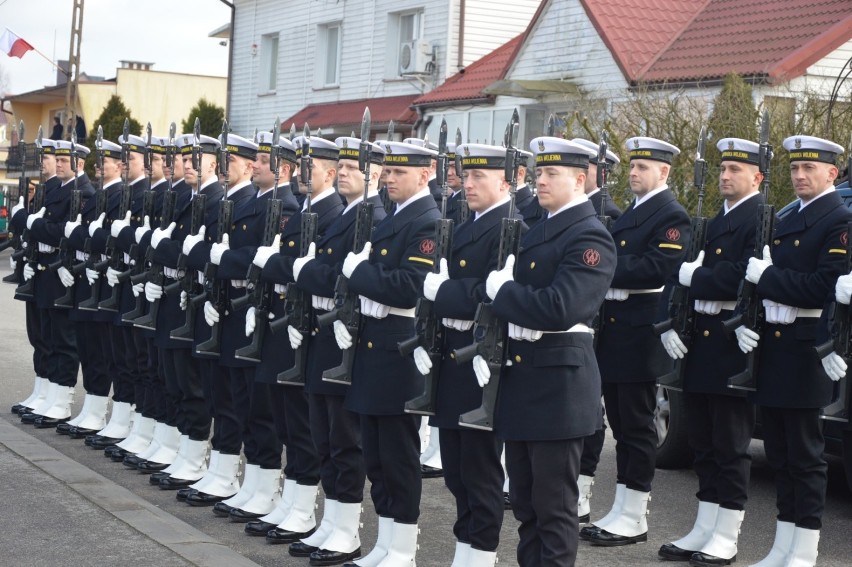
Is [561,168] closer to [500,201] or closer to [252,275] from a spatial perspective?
[500,201]

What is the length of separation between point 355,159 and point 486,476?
189 centimetres

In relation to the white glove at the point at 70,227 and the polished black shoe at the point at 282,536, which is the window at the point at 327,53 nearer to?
the white glove at the point at 70,227

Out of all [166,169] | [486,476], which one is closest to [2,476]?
[166,169]

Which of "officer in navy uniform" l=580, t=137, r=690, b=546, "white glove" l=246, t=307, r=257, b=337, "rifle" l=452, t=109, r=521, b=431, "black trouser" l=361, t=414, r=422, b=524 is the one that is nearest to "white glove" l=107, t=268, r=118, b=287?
"white glove" l=246, t=307, r=257, b=337

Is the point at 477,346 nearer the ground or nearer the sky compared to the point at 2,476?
nearer the sky

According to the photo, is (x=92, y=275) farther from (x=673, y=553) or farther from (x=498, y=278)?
(x=498, y=278)

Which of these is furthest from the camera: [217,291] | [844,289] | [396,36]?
[396,36]

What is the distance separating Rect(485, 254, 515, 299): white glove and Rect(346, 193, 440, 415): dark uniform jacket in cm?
80

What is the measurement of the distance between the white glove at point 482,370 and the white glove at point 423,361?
465 mm

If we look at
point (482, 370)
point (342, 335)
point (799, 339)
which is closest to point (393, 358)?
point (342, 335)

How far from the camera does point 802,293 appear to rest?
6570mm

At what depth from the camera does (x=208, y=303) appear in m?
8.28

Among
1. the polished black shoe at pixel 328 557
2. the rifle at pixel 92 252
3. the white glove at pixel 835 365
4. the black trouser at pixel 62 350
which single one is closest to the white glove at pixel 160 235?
the rifle at pixel 92 252

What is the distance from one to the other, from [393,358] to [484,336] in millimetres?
1005
